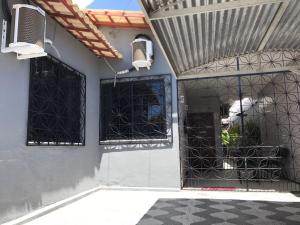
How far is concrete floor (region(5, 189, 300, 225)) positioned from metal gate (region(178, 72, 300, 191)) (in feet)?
2.29

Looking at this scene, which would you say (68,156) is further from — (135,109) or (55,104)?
(135,109)

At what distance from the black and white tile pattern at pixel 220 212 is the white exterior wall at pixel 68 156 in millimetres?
1321

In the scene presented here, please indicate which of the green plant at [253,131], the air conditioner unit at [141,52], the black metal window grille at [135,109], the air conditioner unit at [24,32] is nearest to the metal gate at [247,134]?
the green plant at [253,131]

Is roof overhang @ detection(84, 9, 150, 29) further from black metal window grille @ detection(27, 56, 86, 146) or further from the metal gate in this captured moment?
the metal gate

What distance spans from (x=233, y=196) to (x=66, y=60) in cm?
439

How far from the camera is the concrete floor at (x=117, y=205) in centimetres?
416

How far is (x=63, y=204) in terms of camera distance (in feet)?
16.4

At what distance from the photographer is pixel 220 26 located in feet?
13.8

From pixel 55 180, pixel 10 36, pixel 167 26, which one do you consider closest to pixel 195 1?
pixel 167 26

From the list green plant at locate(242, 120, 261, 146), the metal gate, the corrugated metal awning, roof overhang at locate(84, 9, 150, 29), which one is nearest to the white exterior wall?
roof overhang at locate(84, 9, 150, 29)

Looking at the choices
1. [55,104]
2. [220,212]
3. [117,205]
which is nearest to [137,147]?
[117,205]

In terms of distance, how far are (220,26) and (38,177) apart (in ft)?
12.0

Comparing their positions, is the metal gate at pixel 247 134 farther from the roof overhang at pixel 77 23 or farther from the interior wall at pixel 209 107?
the roof overhang at pixel 77 23

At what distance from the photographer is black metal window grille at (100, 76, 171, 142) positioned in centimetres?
668
